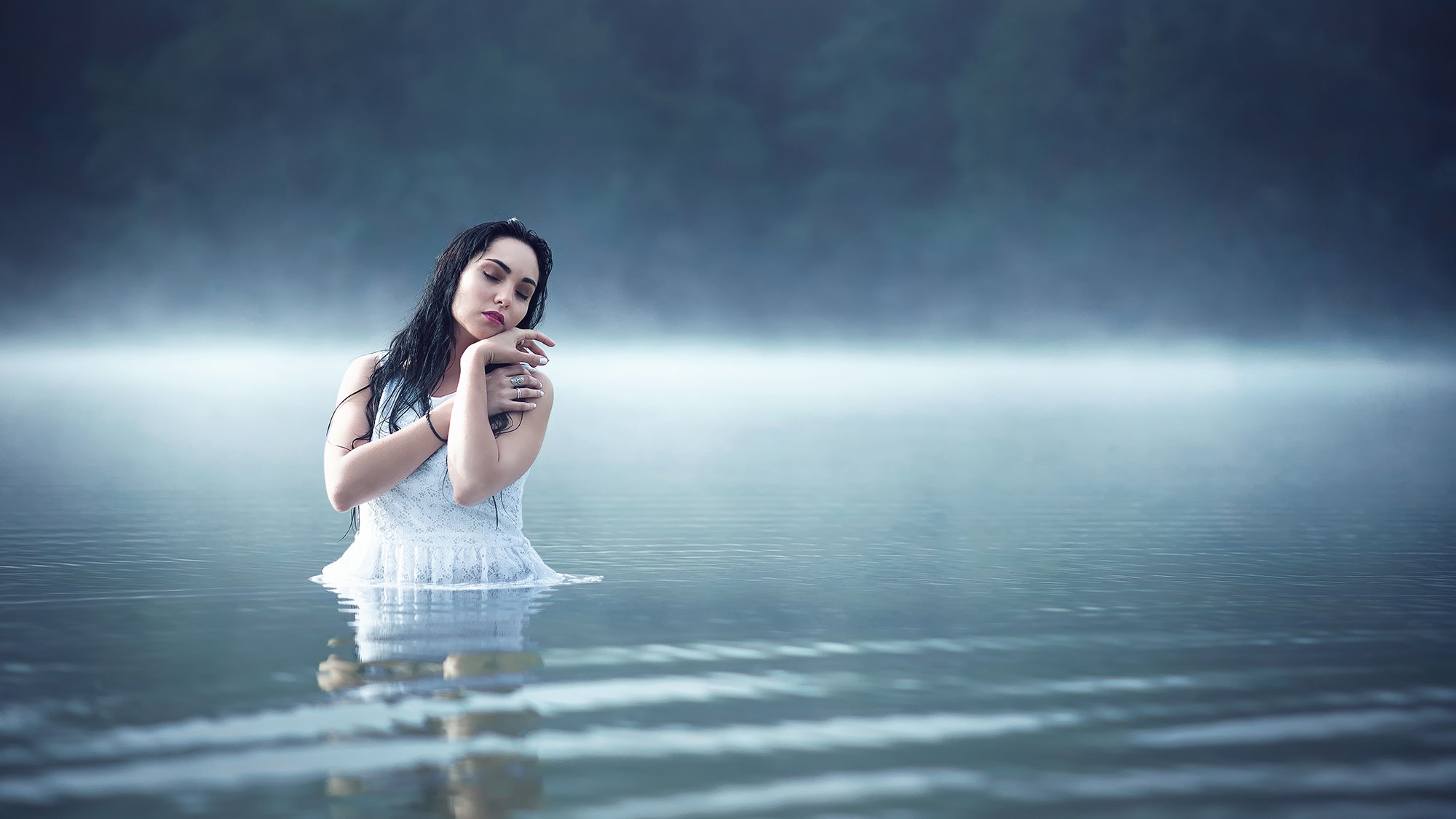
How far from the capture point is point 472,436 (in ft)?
13.0

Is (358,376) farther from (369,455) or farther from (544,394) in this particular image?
(544,394)

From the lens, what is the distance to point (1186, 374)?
6022 centimetres

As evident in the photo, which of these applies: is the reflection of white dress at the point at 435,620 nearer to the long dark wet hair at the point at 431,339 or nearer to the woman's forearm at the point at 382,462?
the woman's forearm at the point at 382,462

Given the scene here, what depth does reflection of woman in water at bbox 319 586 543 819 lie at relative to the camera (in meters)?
2.65

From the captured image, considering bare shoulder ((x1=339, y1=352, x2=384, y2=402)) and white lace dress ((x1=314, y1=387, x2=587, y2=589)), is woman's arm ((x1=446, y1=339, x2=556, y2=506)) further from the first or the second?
bare shoulder ((x1=339, y1=352, x2=384, y2=402))

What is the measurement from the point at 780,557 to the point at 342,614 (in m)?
2.26

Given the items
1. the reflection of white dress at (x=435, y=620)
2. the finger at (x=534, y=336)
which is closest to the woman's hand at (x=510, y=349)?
the finger at (x=534, y=336)

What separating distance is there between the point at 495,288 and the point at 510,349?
206 mm

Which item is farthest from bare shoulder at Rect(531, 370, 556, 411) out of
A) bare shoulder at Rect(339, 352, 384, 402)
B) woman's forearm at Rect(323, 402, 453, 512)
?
bare shoulder at Rect(339, 352, 384, 402)

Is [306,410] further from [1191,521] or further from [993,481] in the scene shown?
[1191,521]

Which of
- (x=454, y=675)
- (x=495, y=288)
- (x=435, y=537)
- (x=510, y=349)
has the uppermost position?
(x=495, y=288)

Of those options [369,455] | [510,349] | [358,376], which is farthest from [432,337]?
[369,455]

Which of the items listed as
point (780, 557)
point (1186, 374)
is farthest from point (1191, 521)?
point (1186, 374)

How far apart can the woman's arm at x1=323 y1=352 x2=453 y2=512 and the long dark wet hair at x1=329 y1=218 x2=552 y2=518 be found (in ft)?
0.22
